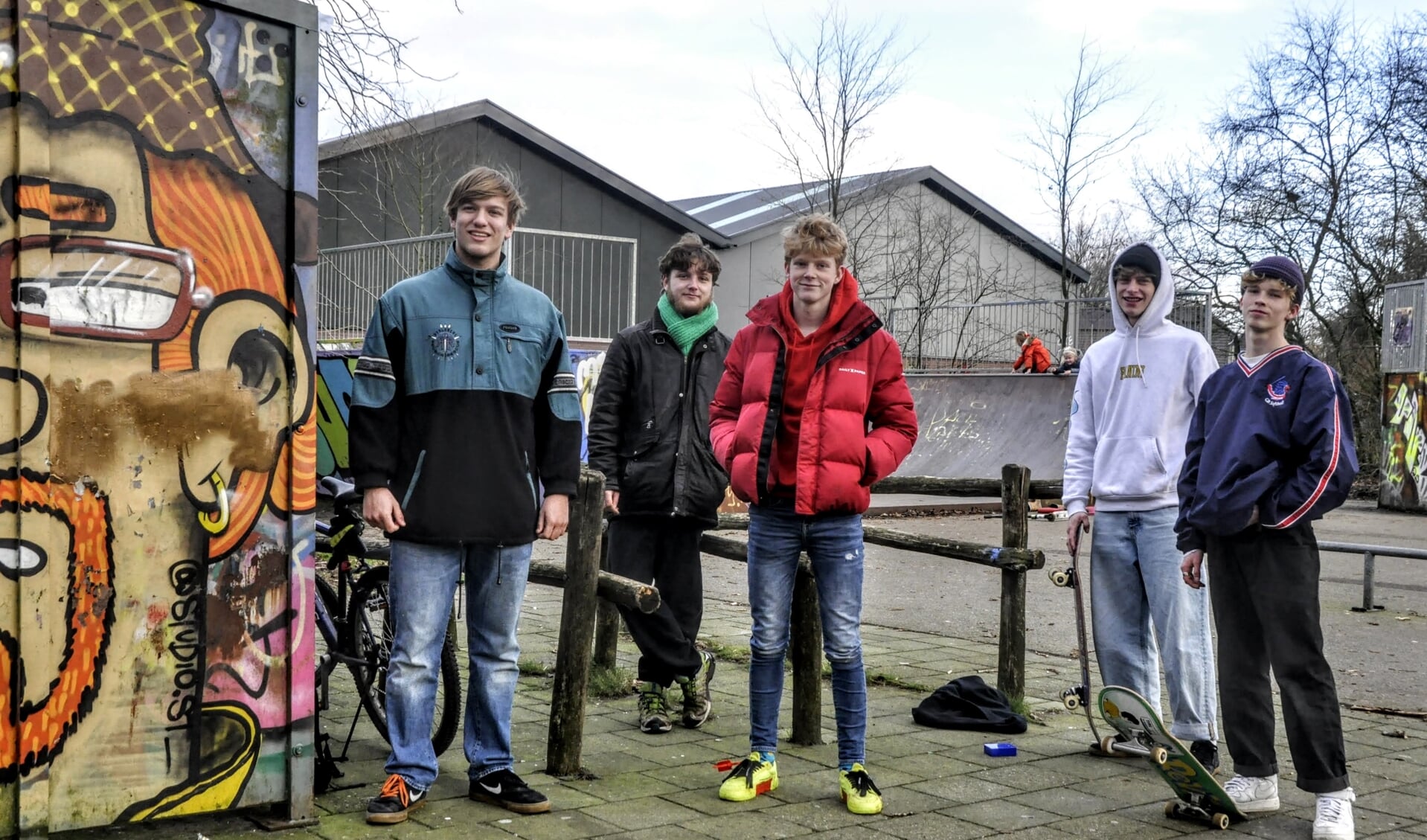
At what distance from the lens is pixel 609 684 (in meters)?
6.66

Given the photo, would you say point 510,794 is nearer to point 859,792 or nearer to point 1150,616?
point 859,792

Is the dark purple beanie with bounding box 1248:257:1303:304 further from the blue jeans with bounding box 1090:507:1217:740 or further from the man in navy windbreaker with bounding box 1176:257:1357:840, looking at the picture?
the blue jeans with bounding box 1090:507:1217:740

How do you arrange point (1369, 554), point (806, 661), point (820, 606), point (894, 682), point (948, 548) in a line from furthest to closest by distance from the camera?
point (1369, 554) → point (894, 682) → point (948, 548) → point (806, 661) → point (820, 606)

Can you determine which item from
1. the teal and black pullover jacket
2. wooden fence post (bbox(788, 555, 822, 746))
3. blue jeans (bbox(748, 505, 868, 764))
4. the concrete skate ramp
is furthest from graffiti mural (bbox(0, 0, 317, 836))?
the concrete skate ramp

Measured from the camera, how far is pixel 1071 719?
6.30 meters

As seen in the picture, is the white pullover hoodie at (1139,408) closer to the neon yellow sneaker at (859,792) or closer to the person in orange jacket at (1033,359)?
the neon yellow sneaker at (859,792)

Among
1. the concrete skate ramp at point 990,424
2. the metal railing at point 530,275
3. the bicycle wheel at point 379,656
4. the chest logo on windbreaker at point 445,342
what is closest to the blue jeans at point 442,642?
the bicycle wheel at point 379,656

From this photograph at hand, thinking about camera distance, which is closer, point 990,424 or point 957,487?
point 957,487

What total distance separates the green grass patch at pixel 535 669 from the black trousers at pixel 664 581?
1.11 metres

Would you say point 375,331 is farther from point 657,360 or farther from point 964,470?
point 964,470

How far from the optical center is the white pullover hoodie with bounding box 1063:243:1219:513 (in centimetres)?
533

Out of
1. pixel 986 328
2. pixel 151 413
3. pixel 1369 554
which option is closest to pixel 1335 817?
pixel 151 413

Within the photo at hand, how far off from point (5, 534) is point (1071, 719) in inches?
176

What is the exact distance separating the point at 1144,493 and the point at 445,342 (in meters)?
2.71
